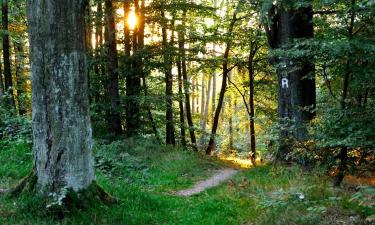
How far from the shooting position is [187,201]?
8.70 m

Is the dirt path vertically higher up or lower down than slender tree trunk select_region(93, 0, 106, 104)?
lower down

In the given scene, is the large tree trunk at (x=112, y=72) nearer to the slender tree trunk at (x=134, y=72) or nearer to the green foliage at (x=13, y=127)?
the slender tree trunk at (x=134, y=72)

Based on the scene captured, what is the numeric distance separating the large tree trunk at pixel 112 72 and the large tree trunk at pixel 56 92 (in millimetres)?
10190

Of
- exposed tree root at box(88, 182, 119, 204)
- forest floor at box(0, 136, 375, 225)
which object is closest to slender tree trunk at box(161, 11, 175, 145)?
forest floor at box(0, 136, 375, 225)

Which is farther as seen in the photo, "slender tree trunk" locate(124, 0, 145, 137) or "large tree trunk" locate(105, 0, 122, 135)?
"slender tree trunk" locate(124, 0, 145, 137)

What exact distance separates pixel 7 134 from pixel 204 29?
37.5 ft

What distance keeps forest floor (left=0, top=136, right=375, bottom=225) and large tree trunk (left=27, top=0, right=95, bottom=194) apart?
512mm

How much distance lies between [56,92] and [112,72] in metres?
10.8

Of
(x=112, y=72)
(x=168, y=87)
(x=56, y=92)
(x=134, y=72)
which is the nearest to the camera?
(x=56, y=92)

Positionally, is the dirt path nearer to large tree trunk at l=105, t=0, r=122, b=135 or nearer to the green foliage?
the green foliage

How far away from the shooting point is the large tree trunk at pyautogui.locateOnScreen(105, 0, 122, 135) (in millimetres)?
16188

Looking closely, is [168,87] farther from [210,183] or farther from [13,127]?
[13,127]

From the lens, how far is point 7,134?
1205 centimetres

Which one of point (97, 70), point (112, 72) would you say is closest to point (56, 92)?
point (112, 72)
